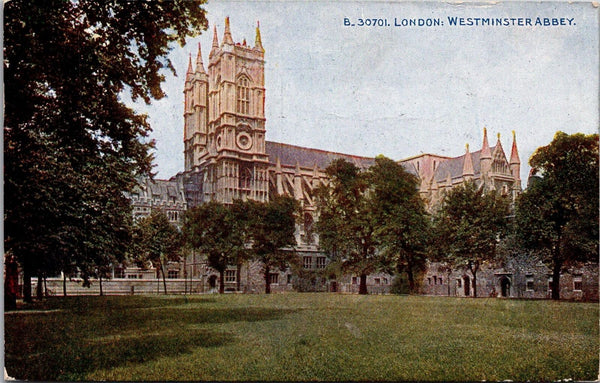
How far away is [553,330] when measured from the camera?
6180 mm

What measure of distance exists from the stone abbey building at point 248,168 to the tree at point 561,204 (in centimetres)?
26

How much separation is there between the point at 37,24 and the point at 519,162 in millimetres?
6269

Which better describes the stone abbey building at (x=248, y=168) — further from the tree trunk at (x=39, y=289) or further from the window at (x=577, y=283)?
the tree trunk at (x=39, y=289)

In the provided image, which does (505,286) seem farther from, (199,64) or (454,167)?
(199,64)

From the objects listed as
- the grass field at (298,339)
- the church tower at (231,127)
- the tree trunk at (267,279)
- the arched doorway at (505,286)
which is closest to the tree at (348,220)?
the grass field at (298,339)

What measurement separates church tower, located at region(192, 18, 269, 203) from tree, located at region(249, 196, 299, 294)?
181 mm

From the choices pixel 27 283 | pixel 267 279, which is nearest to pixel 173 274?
pixel 267 279

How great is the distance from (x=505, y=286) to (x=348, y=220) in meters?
2.32

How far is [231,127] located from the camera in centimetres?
693

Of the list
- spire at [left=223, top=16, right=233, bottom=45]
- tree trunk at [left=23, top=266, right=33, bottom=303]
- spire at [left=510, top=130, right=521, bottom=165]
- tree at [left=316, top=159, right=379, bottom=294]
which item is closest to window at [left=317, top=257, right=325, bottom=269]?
tree at [left=316, top=159, right=379, bottom=294]

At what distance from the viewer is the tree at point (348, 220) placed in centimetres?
702

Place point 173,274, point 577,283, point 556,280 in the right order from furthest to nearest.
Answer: point 173,274
point 556,280
point 577,283

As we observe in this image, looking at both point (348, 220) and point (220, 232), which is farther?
point (348, 220)

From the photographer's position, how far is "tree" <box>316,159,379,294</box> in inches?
276
